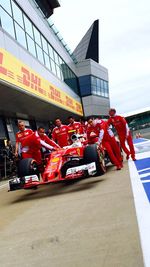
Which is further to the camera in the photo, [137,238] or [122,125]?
[122,125]

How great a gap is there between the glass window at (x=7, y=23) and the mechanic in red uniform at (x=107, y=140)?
21.7ft

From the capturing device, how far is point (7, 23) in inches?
651

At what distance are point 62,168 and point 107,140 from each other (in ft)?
8.75

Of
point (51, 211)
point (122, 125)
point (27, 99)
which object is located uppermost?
point (27, 99)

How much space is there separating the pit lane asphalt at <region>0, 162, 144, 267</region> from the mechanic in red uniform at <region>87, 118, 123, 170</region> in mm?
2445

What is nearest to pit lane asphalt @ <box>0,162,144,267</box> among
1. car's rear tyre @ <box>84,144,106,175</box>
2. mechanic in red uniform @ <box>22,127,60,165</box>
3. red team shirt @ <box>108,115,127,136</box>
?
car's rear tyre @ <box>84,144,106,175</box>

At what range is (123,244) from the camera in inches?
150

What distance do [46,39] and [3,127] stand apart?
9.02 metres

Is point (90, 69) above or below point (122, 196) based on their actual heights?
above

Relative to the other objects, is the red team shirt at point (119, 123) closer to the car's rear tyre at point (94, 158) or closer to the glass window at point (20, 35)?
the car's rear tyre at point (94, 158)

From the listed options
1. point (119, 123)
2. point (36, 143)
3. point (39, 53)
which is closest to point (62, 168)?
point (36, 143)

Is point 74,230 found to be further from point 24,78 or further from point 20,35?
point 20,35

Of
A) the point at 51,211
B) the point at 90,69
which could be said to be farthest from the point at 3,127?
the point at 90,69

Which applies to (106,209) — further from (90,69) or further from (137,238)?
(90,69)
